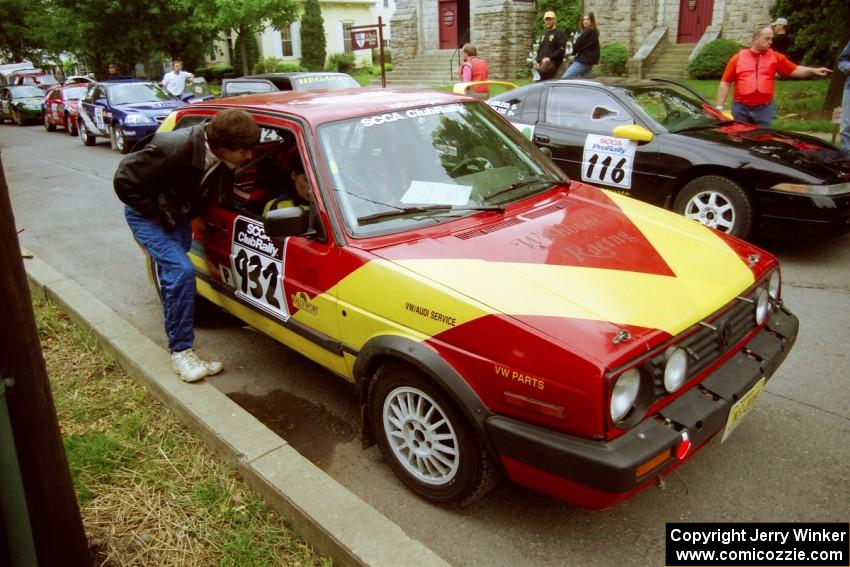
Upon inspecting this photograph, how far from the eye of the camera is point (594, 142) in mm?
6645

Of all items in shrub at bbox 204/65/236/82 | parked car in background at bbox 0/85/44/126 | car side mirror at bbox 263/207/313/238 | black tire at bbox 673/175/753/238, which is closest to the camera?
car side mirror at bbox 263/207/313/238

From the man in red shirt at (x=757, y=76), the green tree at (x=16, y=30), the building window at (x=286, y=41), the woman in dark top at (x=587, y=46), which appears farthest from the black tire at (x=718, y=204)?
the building window at (x=286, y=41)

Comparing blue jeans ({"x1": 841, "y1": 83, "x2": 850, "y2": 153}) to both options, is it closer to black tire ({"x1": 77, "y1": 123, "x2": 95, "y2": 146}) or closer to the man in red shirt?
the man in red shirt

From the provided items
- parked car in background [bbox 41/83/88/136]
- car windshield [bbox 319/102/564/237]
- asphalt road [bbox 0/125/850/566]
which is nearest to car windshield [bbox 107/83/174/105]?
parked car in background [bbox 41/83/88/136]

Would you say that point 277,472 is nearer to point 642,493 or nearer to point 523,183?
point 642,493

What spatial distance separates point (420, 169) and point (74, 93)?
66.7 feet

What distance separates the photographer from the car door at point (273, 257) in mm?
3238

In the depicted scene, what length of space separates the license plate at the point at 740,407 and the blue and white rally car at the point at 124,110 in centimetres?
1369

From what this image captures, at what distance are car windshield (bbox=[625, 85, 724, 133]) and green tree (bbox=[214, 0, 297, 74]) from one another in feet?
71.7

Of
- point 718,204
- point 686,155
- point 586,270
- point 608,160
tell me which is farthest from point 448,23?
point 586,270

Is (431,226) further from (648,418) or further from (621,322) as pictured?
(648,418)

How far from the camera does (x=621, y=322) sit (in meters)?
2.44

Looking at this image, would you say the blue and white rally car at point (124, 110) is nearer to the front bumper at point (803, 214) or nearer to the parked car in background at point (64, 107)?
the parked car in background at point (64, 107)

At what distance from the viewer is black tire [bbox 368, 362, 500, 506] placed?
105 inches
